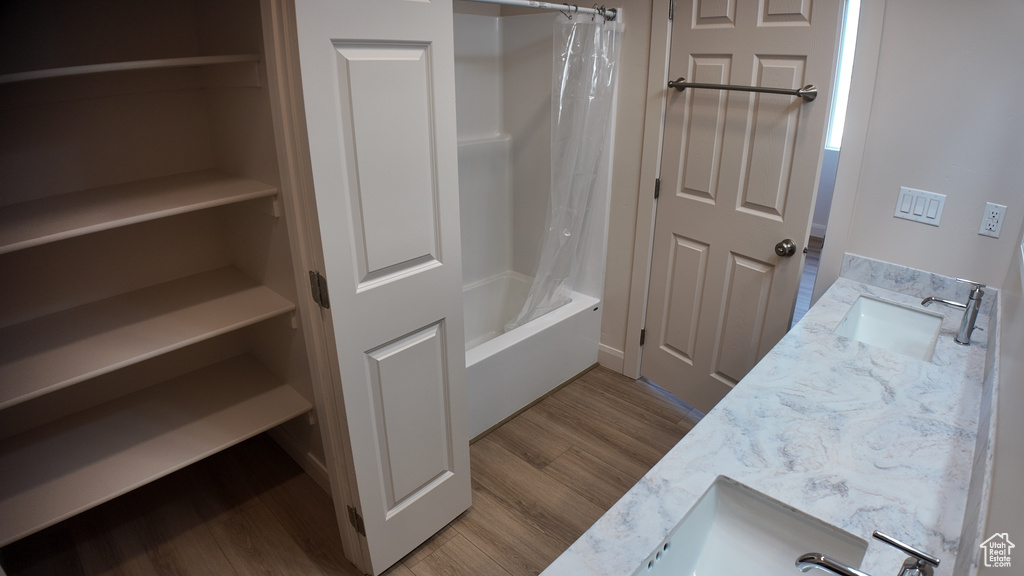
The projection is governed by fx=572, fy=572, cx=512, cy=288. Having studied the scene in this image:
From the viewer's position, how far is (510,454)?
8.09 ft

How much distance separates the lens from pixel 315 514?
2145 millimetres

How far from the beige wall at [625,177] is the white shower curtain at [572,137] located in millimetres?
68

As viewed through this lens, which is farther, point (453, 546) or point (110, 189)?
point (453, 546)

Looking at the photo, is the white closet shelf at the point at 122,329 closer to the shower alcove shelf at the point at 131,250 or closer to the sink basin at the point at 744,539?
the shower alcove shelf at the point at 131,250

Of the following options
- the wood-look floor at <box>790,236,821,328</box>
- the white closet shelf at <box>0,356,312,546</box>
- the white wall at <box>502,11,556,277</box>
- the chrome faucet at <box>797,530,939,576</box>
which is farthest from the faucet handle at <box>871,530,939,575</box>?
the wood-look floor at <box>790,236,821,328</box>

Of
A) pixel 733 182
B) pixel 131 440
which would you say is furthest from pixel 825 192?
pixel 131 440

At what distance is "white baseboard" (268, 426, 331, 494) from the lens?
224 centimetres

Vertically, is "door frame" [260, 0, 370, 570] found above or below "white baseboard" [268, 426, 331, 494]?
above

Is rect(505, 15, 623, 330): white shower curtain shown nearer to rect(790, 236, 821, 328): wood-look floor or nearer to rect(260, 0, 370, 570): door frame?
rect(260, 0, 370, 570): door frame

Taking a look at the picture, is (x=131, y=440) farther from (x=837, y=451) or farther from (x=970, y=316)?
(x=970, y=316)

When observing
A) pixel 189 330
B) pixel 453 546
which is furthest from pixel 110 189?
pixel 453 546

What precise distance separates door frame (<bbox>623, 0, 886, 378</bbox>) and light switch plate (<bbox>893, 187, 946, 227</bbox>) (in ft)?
0.49

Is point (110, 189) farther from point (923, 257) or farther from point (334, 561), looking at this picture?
point (923, 257)

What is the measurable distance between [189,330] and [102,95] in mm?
775
